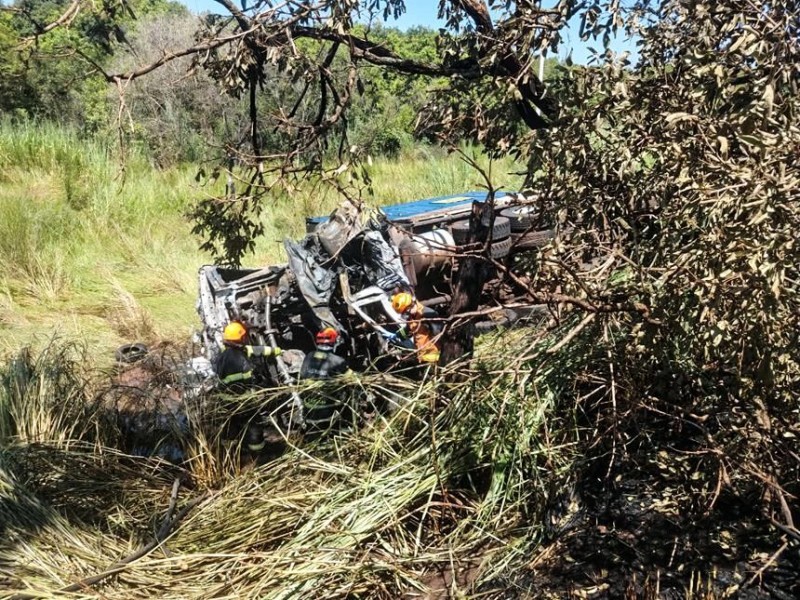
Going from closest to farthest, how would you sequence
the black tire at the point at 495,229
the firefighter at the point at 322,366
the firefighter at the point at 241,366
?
1. the firefighter at the point at 241,366
2. the firefighter at the point at 322,366
3. the black tire at the point at 495,229

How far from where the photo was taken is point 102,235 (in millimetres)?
11273

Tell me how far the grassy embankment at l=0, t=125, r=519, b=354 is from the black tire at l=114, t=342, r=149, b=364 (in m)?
0.38

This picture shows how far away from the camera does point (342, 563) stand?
3447 mm

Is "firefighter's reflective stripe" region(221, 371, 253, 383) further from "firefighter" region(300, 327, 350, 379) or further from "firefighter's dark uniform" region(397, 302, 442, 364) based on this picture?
"firefighter's dark uniform" region(397, 302, 442, 364)

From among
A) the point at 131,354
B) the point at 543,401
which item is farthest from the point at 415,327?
the point at 131,354

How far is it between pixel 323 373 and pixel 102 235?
736 centimetres

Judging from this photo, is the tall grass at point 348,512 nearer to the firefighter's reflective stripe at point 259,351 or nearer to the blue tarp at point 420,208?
the firefighter's reflective stripe at point 259,351

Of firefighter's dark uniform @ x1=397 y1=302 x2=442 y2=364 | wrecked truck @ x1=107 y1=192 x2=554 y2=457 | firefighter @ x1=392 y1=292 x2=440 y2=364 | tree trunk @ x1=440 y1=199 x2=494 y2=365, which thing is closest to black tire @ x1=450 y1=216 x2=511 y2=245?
wrecked truck @ x1=107 y1=192 x2=554 y2=457

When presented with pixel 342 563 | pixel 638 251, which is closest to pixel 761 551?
pixel 638 251

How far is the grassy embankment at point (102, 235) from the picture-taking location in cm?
871

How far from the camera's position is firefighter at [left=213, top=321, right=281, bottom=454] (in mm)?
5008

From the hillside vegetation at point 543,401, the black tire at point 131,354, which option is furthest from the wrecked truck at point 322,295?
the hillside vegetation at point 543,401

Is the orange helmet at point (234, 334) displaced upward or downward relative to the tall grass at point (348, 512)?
upward

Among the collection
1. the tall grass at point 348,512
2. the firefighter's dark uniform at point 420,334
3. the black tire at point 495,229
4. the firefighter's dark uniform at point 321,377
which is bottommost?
the tall grass at point 348,512
